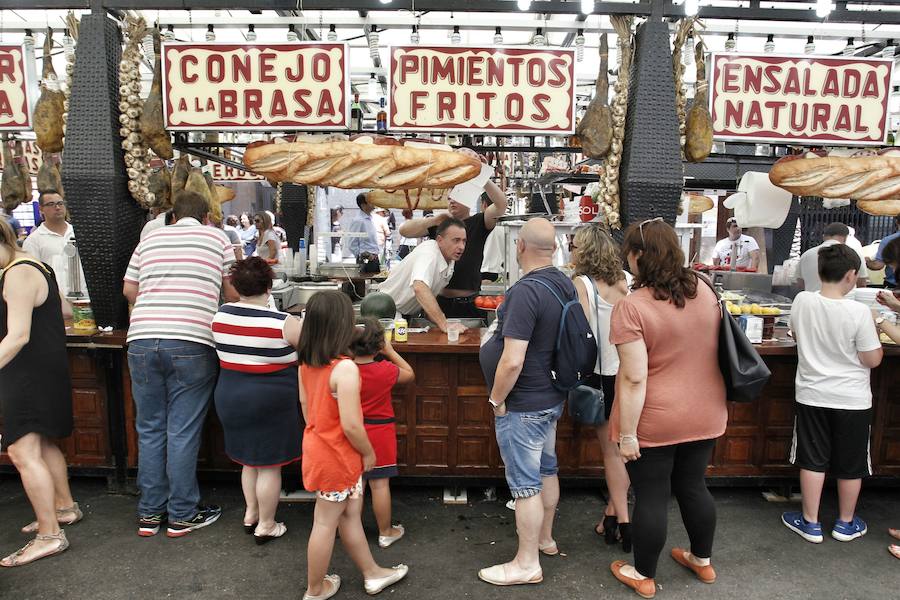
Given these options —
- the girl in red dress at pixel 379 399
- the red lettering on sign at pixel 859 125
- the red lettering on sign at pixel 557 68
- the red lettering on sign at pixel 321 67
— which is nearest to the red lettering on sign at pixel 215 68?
the red lettering on sign at pixel 321 67

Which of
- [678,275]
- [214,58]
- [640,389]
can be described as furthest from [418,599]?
[214,58]

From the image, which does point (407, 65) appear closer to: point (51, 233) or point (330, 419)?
point (330, 419)

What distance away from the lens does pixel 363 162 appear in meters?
4.41

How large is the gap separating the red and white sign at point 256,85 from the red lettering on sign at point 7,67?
3.69 ft

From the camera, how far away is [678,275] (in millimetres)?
2877

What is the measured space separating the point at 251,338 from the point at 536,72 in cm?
261

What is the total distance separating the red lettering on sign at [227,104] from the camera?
169 inches

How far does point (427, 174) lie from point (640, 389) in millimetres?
2306

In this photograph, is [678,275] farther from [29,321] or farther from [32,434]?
[32,434]

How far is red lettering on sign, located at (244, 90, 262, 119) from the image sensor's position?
14.1 ft

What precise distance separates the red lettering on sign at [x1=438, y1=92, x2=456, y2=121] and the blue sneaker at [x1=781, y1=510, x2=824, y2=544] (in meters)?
3.48

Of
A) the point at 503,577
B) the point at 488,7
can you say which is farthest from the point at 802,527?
the point at 488,7

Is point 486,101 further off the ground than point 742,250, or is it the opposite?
point 486,101

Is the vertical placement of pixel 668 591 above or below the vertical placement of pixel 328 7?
below
